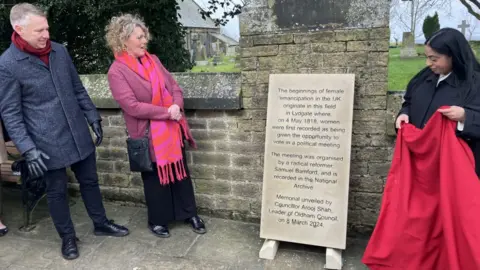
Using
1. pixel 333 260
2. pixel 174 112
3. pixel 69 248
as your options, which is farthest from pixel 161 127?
pixel 333 260

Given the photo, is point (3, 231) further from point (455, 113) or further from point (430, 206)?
→ point (455, 113)

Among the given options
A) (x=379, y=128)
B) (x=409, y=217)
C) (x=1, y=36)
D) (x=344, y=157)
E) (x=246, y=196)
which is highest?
(x=1, y=36)

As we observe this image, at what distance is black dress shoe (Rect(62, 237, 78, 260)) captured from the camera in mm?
3333

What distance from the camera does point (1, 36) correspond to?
226 inches

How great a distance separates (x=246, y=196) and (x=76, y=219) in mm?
1732

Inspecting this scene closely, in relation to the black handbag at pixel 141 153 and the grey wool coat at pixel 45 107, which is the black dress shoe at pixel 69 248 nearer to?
the grey wool coat at pixel 45 107

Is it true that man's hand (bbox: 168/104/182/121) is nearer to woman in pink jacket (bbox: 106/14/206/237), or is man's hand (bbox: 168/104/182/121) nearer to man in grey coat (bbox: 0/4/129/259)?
woman in pink jacket (bbox: 106/14/206/237)

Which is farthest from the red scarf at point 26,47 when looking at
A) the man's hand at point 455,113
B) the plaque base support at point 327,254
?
the man's hand at point 455,113

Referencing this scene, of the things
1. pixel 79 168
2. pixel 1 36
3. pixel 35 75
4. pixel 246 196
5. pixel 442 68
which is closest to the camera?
pixel 442 68

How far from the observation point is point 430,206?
8.34 ft

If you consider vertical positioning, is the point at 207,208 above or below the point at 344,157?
below

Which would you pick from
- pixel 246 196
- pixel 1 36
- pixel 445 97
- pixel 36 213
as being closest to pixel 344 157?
pixel 445 97

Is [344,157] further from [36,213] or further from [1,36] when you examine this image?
[1,36]

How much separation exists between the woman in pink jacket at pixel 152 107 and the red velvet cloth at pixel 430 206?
66.7 inches
